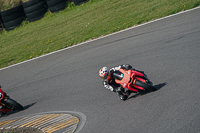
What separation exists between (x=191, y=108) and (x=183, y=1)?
10.7 m

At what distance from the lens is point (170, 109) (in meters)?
5.92

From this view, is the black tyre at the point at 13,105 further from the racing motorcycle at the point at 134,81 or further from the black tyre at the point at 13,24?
the black tyre at the point at 13,24

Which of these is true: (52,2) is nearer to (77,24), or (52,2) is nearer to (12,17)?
(12,17)

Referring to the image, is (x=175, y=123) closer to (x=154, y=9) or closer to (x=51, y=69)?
(x=51, y=69)

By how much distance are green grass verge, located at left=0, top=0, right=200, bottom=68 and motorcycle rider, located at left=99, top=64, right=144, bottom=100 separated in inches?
281

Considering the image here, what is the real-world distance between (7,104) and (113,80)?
4.22 m

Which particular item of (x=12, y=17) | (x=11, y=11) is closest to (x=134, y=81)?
(x=11, y=11)

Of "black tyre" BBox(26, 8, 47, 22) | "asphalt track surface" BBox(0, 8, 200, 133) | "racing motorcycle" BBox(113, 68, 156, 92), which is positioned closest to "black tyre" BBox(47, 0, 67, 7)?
"black tyre" BBox(26, 8, 47, 22)

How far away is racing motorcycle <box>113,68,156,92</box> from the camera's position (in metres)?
7.00

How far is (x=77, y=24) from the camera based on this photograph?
19.0m

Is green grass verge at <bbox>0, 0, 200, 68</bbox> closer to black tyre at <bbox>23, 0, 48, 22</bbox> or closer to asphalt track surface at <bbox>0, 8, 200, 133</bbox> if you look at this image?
black tyre at <bbox>23, 0, 48, 22</bbox>

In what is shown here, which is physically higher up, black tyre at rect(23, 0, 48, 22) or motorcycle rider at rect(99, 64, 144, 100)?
black tyre at rect(23, 0, 48, 22)

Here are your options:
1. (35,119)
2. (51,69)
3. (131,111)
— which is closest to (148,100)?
(131,111)

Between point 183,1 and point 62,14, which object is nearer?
point 183,1
